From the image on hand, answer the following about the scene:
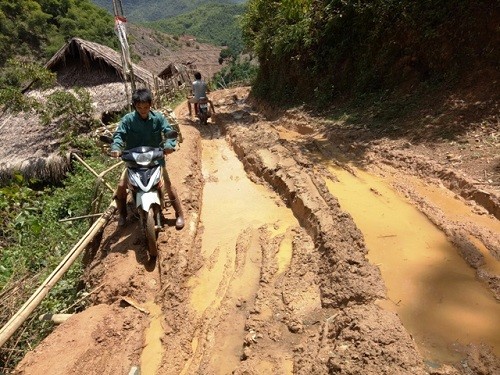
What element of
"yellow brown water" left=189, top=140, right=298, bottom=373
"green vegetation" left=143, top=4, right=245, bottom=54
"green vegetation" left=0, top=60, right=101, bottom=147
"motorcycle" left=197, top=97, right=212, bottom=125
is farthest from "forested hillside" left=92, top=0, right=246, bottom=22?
"yellow brown water" left=189, top=140, right=298, bottom=373

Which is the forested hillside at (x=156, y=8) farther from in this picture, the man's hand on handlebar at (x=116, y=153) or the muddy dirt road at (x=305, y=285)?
the man's hand on handlebar at (x=116, y=153)

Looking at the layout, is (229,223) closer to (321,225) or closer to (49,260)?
(321,225)

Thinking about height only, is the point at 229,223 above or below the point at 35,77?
below

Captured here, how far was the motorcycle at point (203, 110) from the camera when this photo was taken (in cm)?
1166

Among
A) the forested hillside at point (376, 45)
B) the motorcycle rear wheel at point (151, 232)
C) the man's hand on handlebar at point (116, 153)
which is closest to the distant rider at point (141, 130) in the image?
the man's hand on handlebar at point (116, 153)

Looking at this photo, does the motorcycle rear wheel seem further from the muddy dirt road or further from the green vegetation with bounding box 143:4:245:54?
the green vegetation with bounding box 143:4:245:54

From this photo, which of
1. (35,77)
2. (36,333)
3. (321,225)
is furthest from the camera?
(35,77)

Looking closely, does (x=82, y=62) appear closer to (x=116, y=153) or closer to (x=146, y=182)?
(x=116, y=153)

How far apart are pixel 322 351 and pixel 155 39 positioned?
7992 cm

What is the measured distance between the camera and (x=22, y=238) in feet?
20.8

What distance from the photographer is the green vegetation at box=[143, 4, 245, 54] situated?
10719 centimetres

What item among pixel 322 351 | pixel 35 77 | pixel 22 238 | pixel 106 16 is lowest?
pixel 22 238

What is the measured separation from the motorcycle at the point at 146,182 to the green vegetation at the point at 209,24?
339 feet

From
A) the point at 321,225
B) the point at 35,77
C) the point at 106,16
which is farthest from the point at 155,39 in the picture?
the point at 321,225
